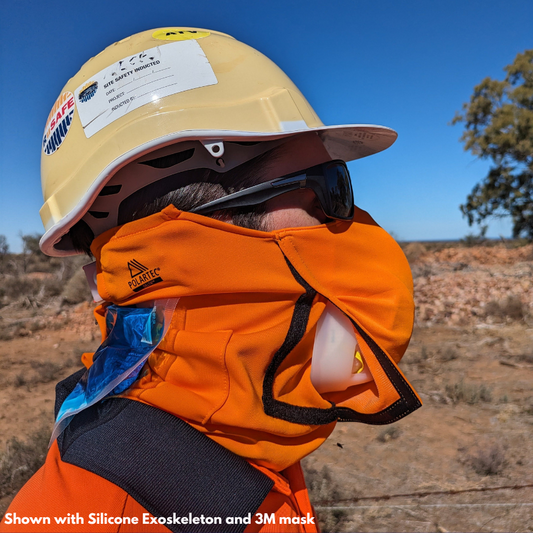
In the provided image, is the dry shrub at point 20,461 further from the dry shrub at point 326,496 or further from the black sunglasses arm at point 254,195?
the black sunglasses arm at point 254,195

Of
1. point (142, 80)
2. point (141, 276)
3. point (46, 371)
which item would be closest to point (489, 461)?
point (141, 276)

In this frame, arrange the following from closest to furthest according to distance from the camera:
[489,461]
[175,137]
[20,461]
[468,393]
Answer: [175,137], [489,461], [20,461], [468,393]

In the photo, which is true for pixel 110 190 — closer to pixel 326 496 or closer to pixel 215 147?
pixel 215 147

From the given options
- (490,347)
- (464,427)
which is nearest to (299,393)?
(464,427)

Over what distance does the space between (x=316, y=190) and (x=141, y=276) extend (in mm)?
649

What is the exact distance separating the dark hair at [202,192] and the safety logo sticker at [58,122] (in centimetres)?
38

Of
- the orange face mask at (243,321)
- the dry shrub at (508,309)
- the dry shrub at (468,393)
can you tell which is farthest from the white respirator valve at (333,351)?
the dry shrub at (508,309)

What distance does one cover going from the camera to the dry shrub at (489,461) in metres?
3.49

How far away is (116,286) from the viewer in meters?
1.37

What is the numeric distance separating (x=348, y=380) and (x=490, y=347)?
6004 mm

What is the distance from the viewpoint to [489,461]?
11.6 feet

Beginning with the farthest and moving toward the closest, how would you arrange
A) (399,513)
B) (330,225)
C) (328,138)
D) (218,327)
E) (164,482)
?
(399,513) < (328,138) < (330,225) < (218,327) < (164,482)

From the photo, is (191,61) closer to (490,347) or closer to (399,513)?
(399,513)

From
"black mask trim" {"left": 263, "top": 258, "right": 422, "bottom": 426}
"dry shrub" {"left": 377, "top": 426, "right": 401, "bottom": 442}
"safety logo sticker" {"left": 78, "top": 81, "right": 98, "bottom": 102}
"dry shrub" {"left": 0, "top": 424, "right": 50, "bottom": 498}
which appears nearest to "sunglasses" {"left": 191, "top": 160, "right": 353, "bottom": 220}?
"black mask trim" {"left": 263, "top": 258, "right": 422, "bottom": 426}
